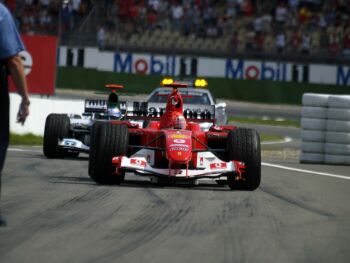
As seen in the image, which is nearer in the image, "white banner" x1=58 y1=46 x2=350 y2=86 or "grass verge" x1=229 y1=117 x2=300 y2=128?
"grass verge" x1=229 y1=117 x2=300 y2=128

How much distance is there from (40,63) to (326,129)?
11.1 m

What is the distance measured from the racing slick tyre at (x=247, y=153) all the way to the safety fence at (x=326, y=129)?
629 cm

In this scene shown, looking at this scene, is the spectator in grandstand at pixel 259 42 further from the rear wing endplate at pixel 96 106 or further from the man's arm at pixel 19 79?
the man's arm at pixel 19 79

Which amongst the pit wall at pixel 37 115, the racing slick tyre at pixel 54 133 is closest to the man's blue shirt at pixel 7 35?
the racing slick tyre at pixel 54 133

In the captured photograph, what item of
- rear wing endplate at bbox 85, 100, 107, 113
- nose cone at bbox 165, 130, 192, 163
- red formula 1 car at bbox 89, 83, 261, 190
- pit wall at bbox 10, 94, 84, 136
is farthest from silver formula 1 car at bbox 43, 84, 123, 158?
pit wall at bbox 10, 94, 84, 136

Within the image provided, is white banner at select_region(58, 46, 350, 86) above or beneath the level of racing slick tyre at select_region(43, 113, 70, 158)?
above

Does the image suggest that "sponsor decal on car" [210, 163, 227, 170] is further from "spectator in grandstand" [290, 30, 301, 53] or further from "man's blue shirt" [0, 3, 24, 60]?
"spectator in grandstand" [290, 30, 301, 53]

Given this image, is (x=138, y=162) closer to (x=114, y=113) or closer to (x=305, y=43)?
(x=114, y=113)

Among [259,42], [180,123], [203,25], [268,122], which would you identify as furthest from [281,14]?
[180,123]

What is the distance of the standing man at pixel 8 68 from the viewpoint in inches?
285

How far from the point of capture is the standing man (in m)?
7.25

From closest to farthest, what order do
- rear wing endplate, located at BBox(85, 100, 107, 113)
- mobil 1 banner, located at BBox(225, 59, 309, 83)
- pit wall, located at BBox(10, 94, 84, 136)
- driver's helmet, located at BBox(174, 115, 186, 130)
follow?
1. driver's helmet, located at BBox(174, 115, 186, 130)
2. rear wing endplate, located at BBox(85, 100, 107, 113)
3. pit wall, located at BBox(10, 94, 84, 136)
4. mobil 1 banner, located at BBox(225, 59, 309, 83)

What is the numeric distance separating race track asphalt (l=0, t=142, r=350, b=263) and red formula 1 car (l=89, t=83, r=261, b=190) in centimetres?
20

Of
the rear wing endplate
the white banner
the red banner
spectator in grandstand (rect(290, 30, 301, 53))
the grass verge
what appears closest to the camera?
the rear wing endplate
